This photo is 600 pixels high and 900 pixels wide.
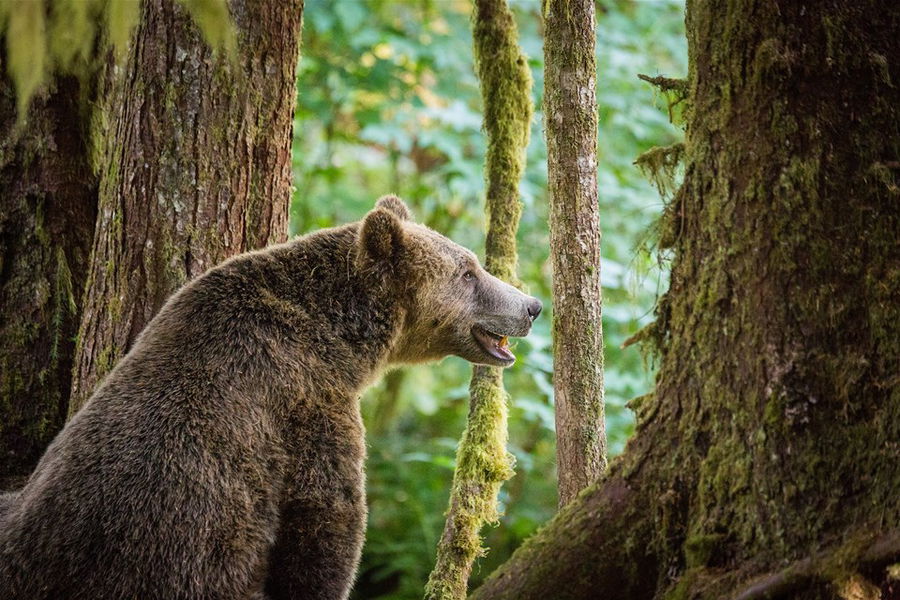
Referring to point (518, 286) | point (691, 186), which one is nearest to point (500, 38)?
point (518, 286)

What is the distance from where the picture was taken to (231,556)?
3.83 m

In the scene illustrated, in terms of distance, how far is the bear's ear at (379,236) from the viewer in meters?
4.56

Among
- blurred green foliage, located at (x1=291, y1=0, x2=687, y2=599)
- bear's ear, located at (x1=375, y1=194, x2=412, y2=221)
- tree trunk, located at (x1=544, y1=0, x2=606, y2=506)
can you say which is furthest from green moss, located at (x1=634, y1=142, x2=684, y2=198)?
blurred green foliage, located at (x1=291, y1=0, x2=687, y2=599)

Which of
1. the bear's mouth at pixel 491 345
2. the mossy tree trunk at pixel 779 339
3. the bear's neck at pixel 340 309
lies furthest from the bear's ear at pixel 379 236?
the mossy tree trunk at pixel 779 339

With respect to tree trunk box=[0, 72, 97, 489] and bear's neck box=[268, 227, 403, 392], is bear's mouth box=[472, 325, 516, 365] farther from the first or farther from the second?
tree trunk box=[0, 72, 97, 489]

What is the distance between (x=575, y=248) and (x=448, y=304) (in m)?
0.86

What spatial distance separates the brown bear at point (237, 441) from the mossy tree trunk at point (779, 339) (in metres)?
1.38

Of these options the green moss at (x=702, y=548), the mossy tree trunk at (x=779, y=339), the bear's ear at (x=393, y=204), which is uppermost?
the bear's ear at (x=393, y=204)

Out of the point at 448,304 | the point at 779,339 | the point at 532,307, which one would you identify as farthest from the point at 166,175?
the point at 779,339

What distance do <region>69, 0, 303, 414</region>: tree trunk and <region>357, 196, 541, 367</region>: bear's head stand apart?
0.97m

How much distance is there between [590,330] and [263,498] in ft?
6.10

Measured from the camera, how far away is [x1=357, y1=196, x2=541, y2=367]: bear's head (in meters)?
4.87

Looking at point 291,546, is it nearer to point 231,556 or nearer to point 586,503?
point 231,556

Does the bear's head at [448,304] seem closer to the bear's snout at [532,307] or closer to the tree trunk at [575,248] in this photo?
the bear's snout at [532,307]
